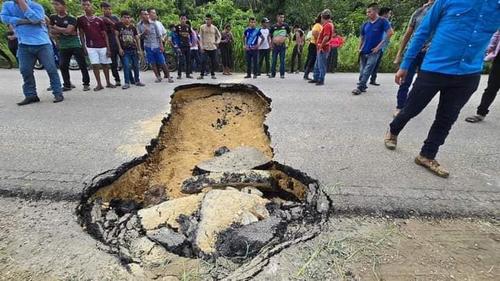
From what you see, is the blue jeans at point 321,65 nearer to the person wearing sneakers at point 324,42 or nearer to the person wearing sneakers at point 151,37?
the person wearing sneakers at point 324,42

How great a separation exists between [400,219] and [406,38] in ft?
9.97

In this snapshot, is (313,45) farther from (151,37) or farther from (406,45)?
(151,37)

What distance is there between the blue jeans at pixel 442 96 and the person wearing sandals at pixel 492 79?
184cm

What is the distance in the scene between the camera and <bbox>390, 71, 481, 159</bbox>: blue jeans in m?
2.73

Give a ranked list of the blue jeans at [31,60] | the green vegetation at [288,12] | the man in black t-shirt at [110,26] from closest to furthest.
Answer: the blue jeans at [31,60] < the man in black t-shirt at [110,26] < the green vegetation at [288,12]

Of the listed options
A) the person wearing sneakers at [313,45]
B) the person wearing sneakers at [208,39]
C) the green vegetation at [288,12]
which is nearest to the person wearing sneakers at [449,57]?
the person wearing sneakers at [313,45]

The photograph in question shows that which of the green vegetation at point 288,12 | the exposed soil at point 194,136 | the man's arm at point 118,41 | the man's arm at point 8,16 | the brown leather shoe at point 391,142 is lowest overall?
the exposed soil at point 194,136

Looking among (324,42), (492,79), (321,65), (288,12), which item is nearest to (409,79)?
(492,79)

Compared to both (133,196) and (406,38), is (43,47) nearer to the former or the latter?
(133,196)

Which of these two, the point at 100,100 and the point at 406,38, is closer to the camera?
the point at 406,38

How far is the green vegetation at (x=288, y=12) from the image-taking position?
10.5 meters

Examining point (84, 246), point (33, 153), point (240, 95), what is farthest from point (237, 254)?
point (240, 95)

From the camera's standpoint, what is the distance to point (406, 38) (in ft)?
14.2

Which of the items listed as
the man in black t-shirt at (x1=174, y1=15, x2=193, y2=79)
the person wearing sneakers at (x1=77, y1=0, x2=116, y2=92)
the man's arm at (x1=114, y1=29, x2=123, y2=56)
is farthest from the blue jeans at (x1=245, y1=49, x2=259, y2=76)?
the person wearing sneakers at (x1=77, y1=0, x2=116, y2=92)
